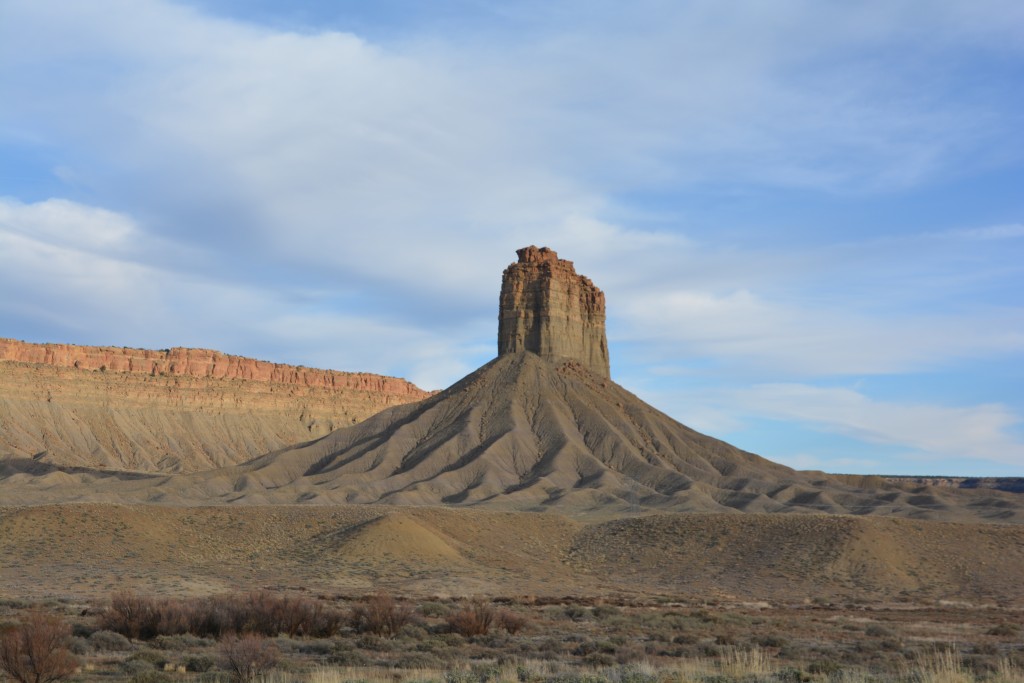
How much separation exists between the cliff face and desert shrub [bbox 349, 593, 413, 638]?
112 metres

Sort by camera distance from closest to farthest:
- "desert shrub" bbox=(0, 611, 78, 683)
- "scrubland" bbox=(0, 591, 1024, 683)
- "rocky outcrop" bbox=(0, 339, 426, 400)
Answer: "desert shrub" bbox=(0, 611, 78, 683) < "scrubland" bbox=(0, 591, 1024, 683) < "rocky outcrop" bbox=(0, 339, 426, 400)

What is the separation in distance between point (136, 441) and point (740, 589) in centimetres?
11147

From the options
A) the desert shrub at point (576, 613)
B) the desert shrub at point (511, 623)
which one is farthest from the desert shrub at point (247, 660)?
the desert shrub at point (576, 613)

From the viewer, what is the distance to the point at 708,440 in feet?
422

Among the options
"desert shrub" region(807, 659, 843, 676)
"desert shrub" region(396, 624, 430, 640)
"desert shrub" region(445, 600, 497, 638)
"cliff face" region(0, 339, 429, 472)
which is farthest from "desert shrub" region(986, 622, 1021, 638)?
"cliff face" region(0, 339, 429, 472)

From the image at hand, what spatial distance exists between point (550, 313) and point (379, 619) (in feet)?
348

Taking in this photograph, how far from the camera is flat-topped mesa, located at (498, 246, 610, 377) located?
451 ft

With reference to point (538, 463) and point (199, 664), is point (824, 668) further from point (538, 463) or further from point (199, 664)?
point (538, 463)

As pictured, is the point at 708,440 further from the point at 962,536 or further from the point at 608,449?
the point at 962,536

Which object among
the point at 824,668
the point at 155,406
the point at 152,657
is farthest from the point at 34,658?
the point at 155,406

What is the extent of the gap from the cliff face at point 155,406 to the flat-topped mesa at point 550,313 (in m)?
46.8

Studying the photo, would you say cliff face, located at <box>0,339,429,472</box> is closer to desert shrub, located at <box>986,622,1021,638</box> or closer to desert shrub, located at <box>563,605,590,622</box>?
desert shrub, located at <box>563,605,590,622</box>

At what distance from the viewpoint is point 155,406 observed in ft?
535

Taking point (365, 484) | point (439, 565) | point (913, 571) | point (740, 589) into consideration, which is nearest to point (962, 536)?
point (913, 571)
